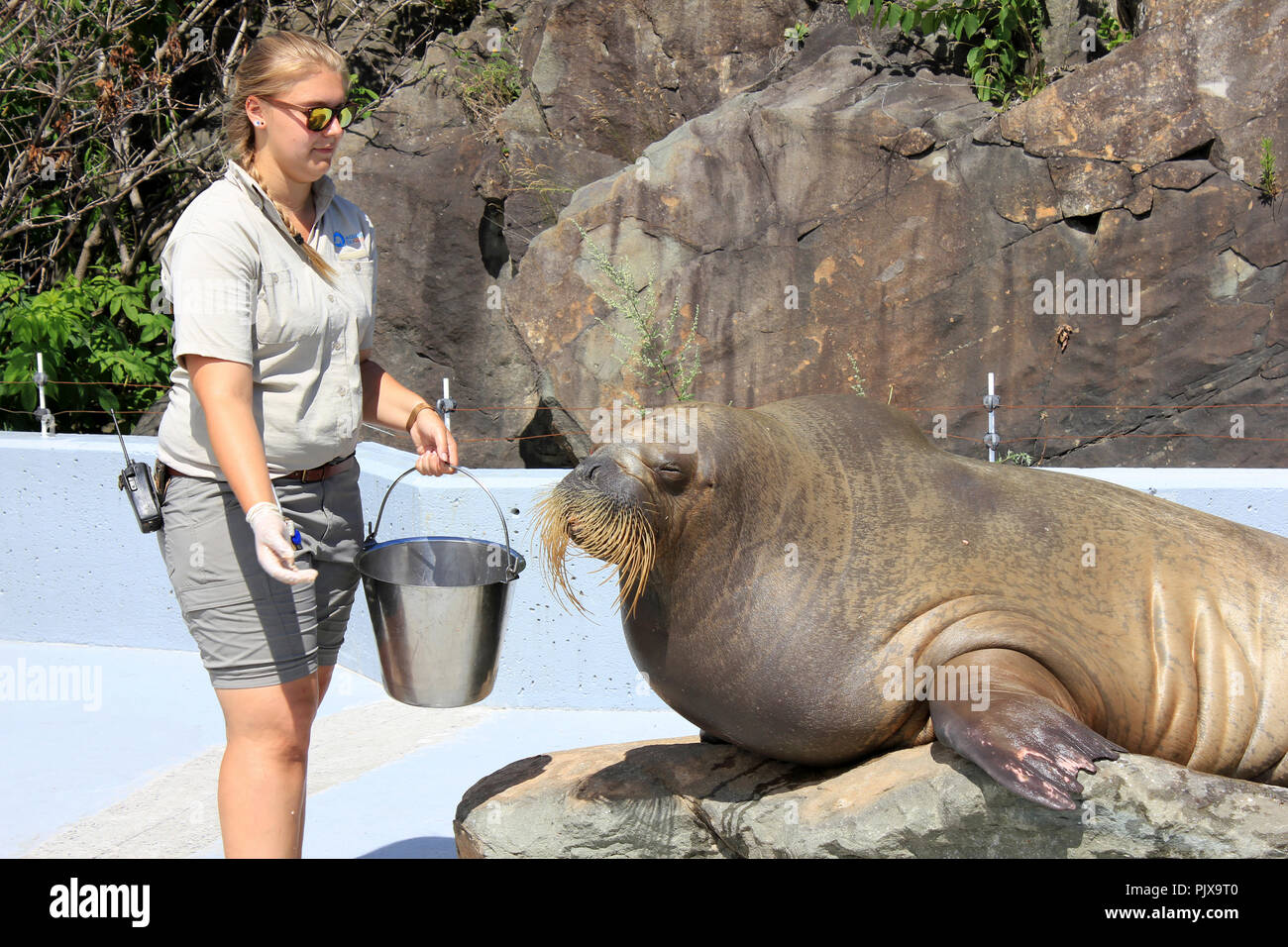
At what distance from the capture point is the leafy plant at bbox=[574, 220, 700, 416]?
5957 mm

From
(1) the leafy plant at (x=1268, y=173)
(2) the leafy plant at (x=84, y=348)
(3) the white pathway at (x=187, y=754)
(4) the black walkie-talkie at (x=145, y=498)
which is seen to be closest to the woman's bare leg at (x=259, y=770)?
(4) the black walkie-talkie at (x=145, y=498)

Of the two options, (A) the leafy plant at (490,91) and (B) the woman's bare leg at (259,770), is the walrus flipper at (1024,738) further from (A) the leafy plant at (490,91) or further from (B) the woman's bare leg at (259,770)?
(A) the leafy plant at (490,91)

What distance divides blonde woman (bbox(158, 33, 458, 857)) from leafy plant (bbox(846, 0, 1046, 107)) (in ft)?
16.3

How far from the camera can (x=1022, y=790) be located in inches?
84.9

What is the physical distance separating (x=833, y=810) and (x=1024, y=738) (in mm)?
444

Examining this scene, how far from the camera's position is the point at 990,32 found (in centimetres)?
681

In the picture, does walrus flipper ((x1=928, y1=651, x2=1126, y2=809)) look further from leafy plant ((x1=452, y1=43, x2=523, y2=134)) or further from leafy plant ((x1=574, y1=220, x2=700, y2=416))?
leafy plant ((x1=452, y1=43, x2=523, y2=134))

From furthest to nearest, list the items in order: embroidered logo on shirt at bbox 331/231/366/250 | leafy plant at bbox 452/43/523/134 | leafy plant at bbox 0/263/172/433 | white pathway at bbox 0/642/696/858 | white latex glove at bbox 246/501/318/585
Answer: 1. leafy plant at bbox 452/43/523/134
2. leafy plant at bbox 0/263/172/433
3. white pathway at bbox 0/642/696/858
4. embroidered logo on shirt at bbox 331/231/366/250
5. white latex glove at bbox 246/501/318/585

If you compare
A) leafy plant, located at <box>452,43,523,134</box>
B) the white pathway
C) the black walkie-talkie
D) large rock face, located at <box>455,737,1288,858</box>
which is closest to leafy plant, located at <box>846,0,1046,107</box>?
leafy plant, located at <box>452,43,523,134</box>

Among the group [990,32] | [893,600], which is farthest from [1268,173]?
[893,600]

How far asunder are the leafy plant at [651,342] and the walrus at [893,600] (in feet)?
10.6

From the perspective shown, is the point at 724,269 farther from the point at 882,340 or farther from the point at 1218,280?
the point at 1218,280
